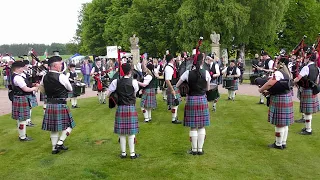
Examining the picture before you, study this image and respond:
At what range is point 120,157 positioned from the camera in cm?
600

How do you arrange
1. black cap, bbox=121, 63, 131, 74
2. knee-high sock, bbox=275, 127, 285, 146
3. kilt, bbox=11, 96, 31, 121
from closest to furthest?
black cap, bbox=121, 63, 131, 74, knee-high sock, bbox=275, 127, 285, 146, kilt, bbox=11, 96, 31, 121

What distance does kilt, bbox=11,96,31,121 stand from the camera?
721 centimetres

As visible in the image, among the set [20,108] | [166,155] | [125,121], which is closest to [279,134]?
[166,155]

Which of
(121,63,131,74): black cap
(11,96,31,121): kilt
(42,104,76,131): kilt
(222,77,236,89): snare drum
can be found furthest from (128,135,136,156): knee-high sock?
(222,77,236,89): snare drum

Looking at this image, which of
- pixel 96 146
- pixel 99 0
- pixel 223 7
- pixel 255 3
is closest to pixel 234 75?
pixel 96 146

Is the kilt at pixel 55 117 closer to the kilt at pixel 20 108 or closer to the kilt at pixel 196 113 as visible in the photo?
the kilt at pixel 20 108

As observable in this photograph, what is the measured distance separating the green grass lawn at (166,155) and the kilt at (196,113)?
589 mm

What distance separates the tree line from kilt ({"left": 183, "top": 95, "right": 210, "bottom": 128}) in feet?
63.4

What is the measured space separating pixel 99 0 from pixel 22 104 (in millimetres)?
32769

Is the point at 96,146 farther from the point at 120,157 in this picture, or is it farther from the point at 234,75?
the point at 234,75

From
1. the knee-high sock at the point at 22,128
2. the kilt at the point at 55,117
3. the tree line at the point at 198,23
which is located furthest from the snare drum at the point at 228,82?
the tree line at the point at 198,23

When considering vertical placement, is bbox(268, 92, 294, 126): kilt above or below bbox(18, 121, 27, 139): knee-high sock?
above

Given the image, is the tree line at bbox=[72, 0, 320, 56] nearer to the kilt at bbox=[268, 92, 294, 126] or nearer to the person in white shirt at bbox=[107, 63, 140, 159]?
the kilt at bbox=[268, 92, 294, 126]

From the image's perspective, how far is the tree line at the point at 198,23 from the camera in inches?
979
